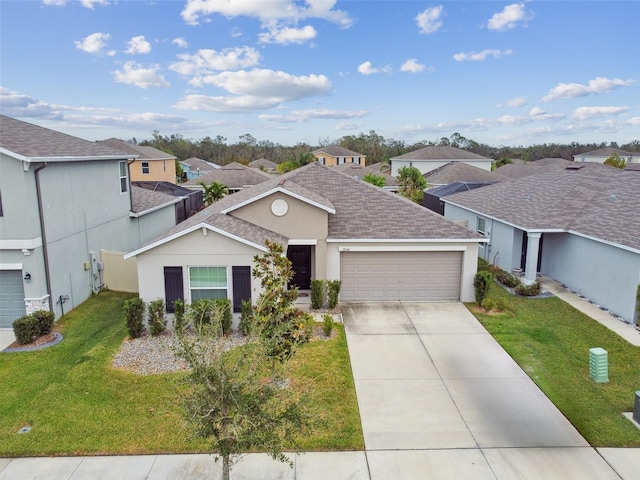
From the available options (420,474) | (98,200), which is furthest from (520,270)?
(98,200)

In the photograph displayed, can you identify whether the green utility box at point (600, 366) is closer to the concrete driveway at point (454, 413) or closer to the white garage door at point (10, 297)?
the concrete driveway at point (454, 413)

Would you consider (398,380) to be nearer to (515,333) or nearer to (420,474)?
(420,474)

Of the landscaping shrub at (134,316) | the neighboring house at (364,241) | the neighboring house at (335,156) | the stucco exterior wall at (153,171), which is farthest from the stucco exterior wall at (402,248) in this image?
the neighboring house at (335,156)

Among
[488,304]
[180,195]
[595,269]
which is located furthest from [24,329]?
[180,195]

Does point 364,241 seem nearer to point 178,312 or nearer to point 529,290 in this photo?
point 529,290

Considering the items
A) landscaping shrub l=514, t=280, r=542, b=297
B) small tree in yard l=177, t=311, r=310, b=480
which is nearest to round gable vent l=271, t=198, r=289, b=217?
landscaping shrub l=514, t=280, r=542, b=297
